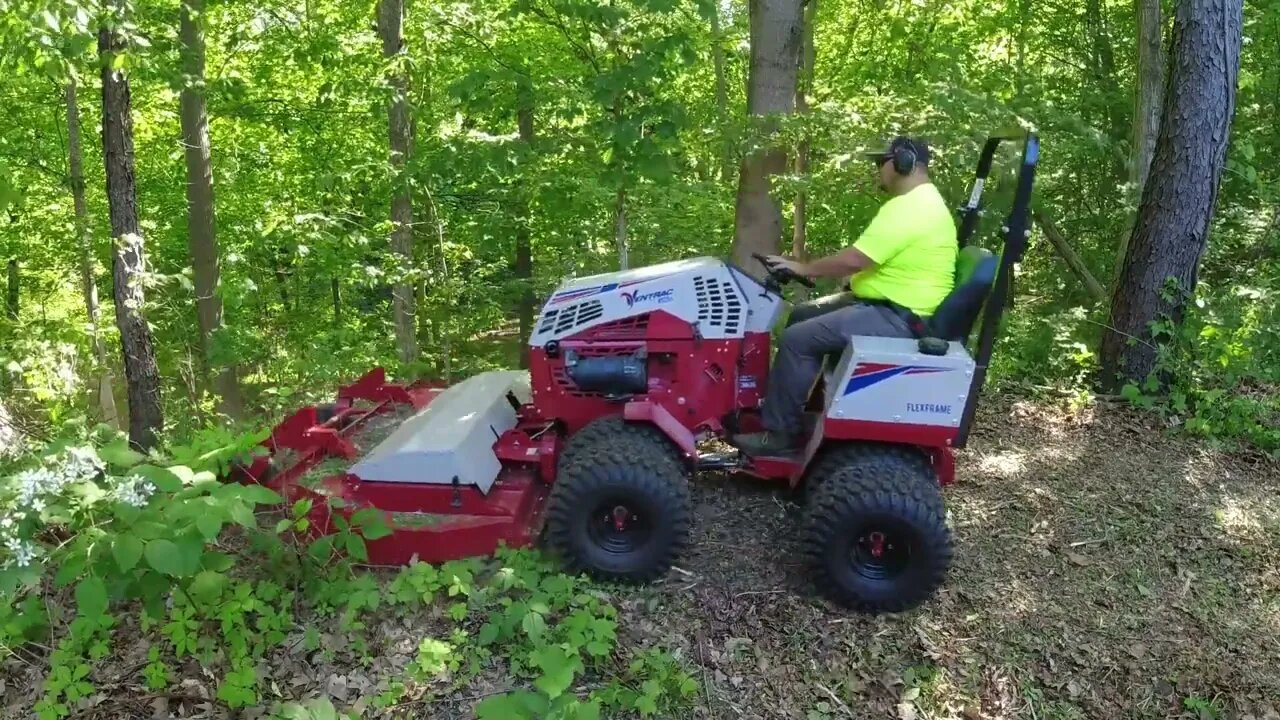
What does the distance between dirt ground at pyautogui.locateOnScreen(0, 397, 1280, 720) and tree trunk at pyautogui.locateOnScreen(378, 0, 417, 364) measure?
14.7 feet

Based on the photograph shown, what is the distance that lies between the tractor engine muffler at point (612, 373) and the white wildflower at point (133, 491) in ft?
6.06

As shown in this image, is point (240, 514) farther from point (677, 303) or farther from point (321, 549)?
point (677, 303)

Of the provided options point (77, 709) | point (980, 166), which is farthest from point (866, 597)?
point (77, 709)

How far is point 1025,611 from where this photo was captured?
3654mm

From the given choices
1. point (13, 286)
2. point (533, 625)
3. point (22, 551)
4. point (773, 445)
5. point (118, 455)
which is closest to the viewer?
point (22, 551)

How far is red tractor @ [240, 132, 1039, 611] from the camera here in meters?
3.54

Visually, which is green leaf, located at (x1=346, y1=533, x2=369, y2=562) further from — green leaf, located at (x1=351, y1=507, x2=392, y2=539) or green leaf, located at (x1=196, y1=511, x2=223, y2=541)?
green leaf, located at (x1=196, y1=511, x2=223, y2=541)

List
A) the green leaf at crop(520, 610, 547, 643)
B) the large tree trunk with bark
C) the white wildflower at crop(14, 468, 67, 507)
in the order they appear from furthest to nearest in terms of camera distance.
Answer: the large tree trunk with bark
the green leaf at crop(520, 610, 547, 643)
the white wildflower at crop(14, 468, 67, 507)

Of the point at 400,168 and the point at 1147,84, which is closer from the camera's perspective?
the point at 1147,84

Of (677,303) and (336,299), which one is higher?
(677,303)

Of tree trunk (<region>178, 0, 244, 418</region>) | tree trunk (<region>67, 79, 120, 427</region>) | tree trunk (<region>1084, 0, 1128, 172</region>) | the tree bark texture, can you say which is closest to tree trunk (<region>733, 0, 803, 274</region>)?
the tree bark texture

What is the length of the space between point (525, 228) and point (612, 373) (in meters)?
6.32

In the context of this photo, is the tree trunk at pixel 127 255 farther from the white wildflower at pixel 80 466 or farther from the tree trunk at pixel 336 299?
the tree trunk at pixel 336 299

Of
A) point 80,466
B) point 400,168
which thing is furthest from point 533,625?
point 400,168
